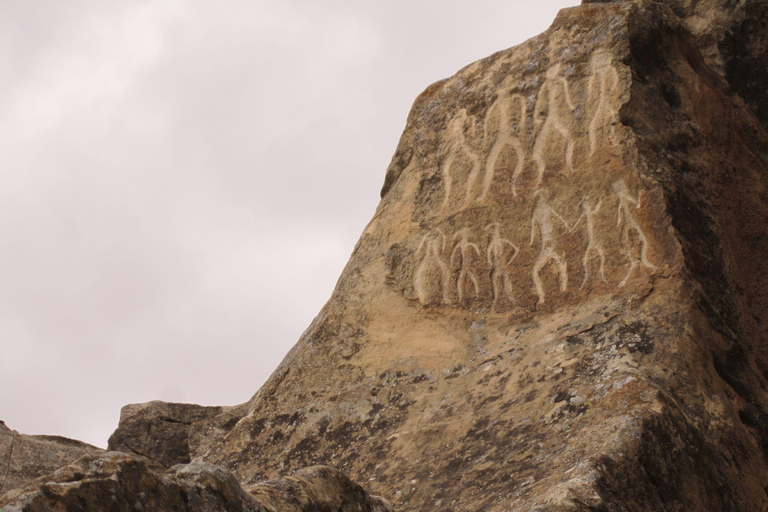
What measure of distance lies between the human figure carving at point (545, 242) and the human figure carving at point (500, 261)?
0.53 feet

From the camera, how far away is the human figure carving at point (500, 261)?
5.27m

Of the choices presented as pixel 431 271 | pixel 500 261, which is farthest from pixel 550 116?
pixel 431 271

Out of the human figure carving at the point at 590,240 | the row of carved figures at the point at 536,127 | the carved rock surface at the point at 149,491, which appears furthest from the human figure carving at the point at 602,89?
the carved rock surface at the point at 149,491

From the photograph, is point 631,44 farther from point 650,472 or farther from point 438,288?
point 650,472

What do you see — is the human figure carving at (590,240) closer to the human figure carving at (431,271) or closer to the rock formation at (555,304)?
the rock formation at (555,304)

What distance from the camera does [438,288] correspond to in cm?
552

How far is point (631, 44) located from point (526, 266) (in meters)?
1.68

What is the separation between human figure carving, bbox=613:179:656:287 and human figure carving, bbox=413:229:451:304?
3.82 feet

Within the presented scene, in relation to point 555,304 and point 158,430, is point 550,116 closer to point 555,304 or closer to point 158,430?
point 555,304

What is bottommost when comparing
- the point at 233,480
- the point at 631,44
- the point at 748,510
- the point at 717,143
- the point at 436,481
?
the point at 748,510

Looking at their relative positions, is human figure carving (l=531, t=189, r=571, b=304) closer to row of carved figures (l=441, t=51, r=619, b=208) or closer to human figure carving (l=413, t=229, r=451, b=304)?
row of carved figures (l=441, t=51, r=619, b=208)

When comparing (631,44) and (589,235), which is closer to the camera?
(589,235)

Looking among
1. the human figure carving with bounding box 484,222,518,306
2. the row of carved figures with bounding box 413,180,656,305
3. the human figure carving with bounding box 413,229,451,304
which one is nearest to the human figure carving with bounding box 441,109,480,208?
the human figure carving with bounding box 413,229,451,304

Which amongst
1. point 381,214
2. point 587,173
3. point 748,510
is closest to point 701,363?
point 748,510
